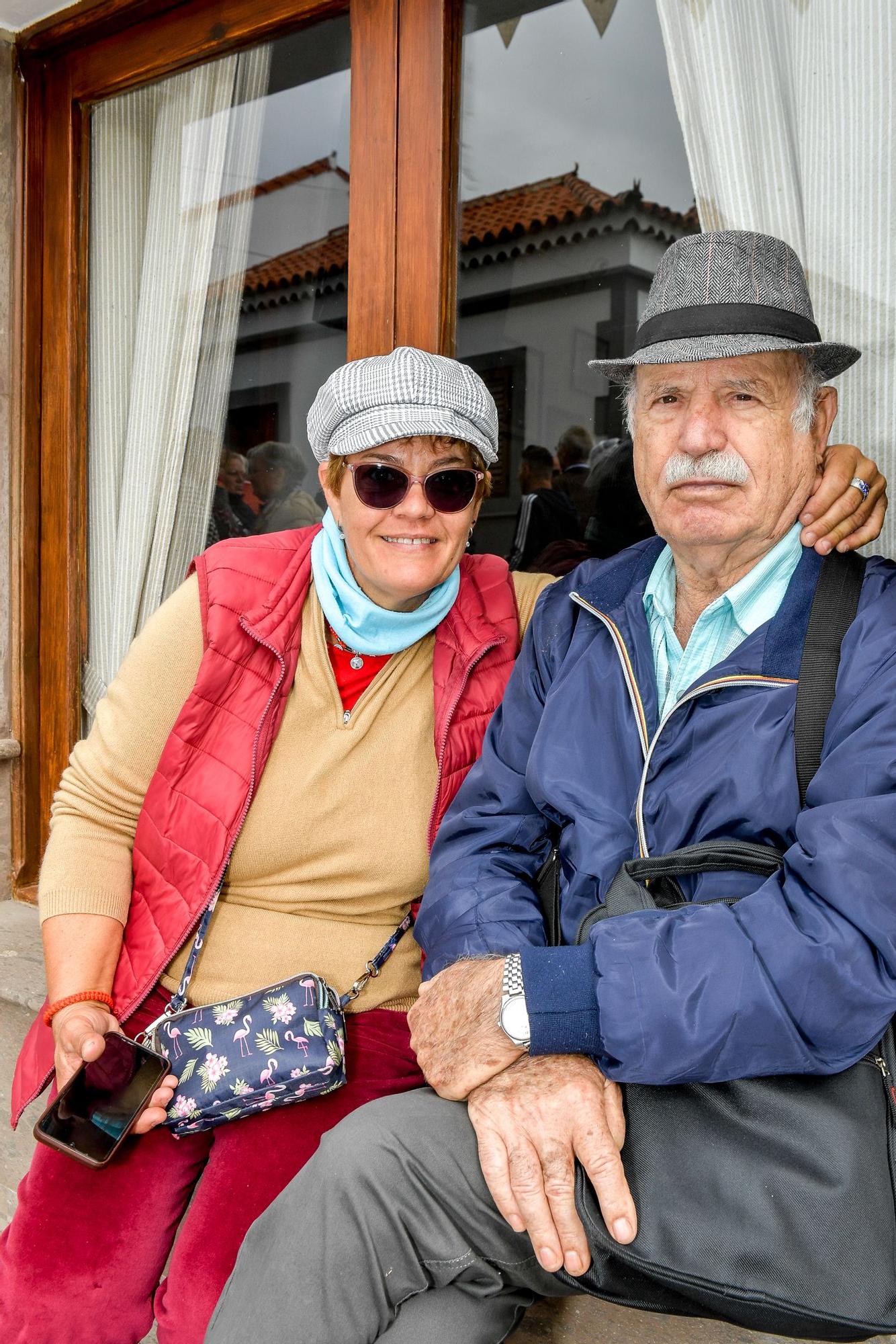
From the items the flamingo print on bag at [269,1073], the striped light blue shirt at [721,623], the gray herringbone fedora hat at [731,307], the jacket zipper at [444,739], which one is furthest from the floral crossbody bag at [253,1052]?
the gray herringbone fedora hat at [731,307]

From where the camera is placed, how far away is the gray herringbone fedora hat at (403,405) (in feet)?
6.77

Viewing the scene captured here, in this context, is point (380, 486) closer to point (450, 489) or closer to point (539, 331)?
point (450, 489)

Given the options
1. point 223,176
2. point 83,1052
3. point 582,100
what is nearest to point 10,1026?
point 83,1052

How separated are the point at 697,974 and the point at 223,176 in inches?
118

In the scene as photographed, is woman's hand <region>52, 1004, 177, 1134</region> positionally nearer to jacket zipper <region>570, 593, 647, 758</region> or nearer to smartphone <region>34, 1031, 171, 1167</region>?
smartphone <region>34, 1031, 171, 1167</region>

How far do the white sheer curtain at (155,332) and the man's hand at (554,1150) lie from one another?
2459 millimetres

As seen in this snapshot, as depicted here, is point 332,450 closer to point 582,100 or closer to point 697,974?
point 697,974

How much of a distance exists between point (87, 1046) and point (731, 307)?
5.59 ft

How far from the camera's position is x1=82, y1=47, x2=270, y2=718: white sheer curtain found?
3463mm

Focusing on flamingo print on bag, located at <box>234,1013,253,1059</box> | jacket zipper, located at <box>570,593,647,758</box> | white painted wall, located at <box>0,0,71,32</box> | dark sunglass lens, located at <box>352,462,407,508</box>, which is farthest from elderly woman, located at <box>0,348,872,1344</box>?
white painted wall, located at <box>0,0,71,32</box>

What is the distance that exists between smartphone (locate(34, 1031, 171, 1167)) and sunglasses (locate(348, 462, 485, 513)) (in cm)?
111

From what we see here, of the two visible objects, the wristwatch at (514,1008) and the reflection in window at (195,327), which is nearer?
the wristwatch at (514,1008)

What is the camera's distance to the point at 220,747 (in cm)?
213

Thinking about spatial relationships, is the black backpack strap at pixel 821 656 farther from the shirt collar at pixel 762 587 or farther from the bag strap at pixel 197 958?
the bag strap at pixel 197 958
